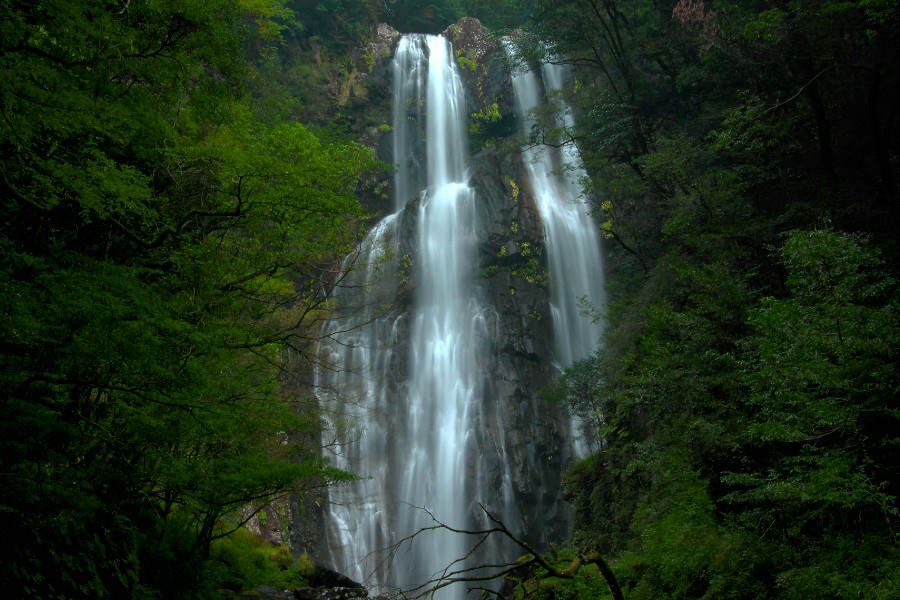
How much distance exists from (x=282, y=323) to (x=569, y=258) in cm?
1386

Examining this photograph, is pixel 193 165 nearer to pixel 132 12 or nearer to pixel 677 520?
pixel 132 12

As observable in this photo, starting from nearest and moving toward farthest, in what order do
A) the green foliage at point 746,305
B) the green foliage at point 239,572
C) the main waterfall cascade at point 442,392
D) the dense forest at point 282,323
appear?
the dense forest at point 282,323 < the green foliage at point 746,305 < the green foliage at point 239,572 < the main waterfall cascade at point 442,392

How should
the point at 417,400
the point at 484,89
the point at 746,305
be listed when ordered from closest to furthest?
the point at 746,305 → the point at 417,400 → the point at 484,89

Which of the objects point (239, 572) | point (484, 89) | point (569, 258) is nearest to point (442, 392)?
point (569, 258)

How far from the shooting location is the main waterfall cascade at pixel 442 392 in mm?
17828

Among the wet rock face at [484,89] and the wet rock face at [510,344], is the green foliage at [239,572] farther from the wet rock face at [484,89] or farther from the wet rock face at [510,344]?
the wet rock face at [484,89]

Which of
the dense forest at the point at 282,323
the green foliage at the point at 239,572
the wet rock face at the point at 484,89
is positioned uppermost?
the wet rock face at the point at 484,89

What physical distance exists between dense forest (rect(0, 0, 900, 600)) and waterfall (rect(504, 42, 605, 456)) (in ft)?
28.5

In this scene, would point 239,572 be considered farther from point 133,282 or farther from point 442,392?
point 442,392

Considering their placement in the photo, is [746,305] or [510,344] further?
[510,344]

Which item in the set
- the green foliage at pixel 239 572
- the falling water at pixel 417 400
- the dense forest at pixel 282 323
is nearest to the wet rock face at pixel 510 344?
the falling water at pixel 417 400

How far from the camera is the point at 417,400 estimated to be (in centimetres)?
2027

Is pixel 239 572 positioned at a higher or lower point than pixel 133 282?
lower

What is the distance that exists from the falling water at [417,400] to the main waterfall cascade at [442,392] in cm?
4
